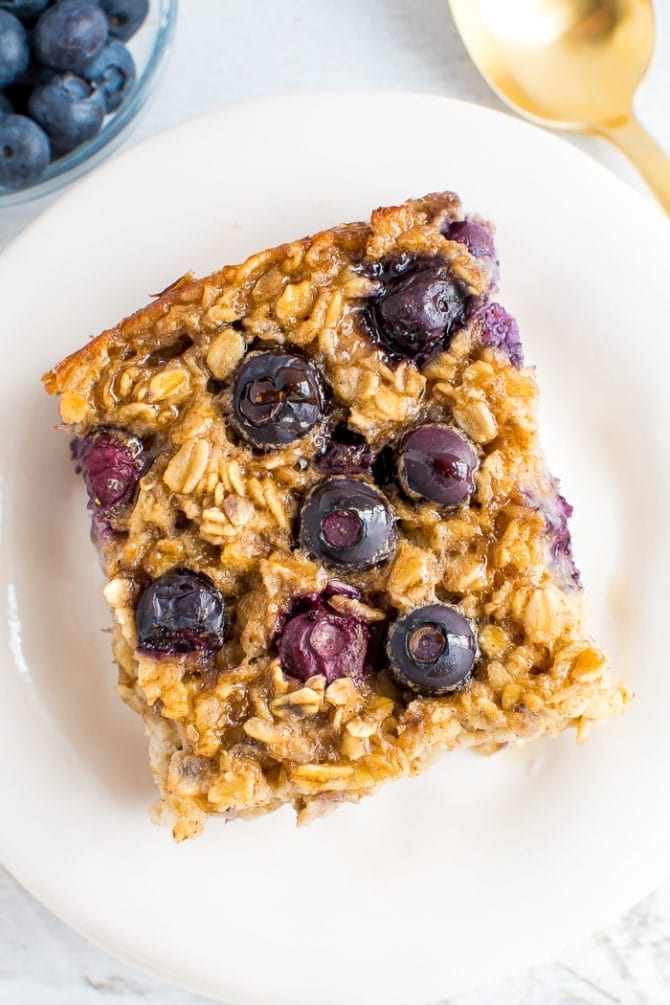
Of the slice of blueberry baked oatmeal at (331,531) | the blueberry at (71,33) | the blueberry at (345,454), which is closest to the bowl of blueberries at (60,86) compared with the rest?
the blueberry at (71,33)

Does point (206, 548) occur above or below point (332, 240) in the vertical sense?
below

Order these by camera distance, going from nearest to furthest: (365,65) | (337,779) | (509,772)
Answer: (337,779), (509,772), (365,65)

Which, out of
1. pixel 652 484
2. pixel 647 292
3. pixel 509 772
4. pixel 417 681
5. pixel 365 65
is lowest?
pixel 509 772

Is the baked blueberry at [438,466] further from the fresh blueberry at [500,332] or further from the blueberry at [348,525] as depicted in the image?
the fresh blueberry at [500,332]

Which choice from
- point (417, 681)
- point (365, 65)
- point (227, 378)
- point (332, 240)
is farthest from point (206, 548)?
point (365, 65)

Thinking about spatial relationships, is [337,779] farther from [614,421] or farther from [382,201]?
[382,201]

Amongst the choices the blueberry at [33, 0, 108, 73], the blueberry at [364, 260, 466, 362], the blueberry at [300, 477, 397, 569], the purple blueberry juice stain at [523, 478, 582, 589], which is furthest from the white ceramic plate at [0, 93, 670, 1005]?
the blueberry at [300, 477, 397, 569]

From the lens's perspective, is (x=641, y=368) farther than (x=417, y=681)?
Yes

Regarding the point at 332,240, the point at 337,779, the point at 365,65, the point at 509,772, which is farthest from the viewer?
the point at 365,65

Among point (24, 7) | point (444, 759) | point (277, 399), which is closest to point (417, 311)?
point (277, 399)
